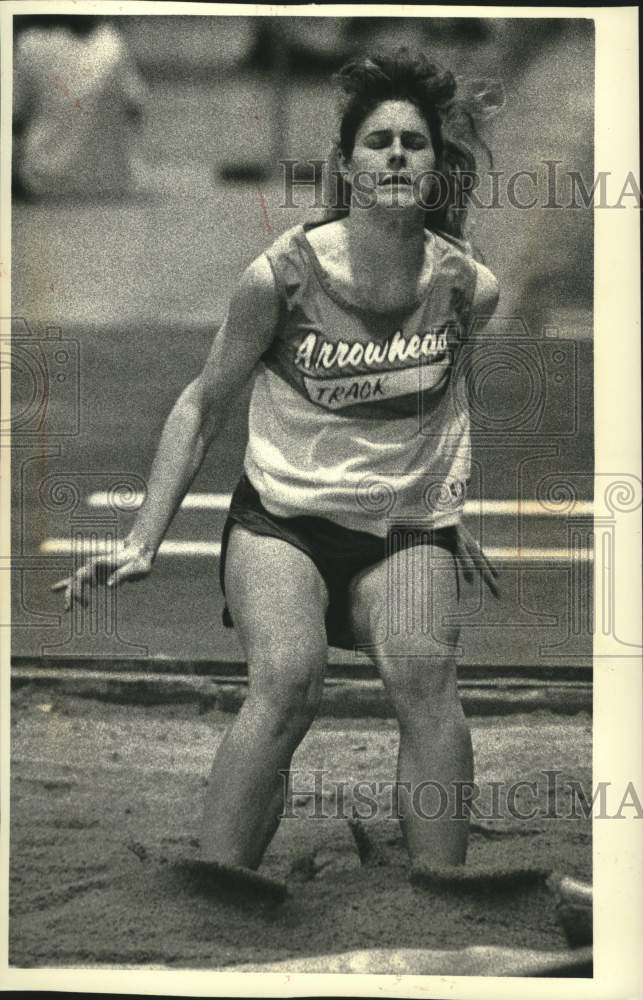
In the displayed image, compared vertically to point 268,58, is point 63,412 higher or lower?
lower

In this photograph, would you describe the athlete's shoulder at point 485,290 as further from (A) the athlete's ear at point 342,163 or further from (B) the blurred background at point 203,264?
(A) the athlete's ear at point 342,163

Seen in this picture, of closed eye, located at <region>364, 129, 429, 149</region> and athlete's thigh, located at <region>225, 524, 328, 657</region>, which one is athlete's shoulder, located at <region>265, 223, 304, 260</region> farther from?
athlete's thigh, located at <region>225, 524, 328, 657</region>

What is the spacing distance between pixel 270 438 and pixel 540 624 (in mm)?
726

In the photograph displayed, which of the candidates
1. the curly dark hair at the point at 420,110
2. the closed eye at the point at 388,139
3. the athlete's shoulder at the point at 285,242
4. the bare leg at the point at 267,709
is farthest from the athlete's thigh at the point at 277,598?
the closed eye at the point at 388,139

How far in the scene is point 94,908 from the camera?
8.16 ft

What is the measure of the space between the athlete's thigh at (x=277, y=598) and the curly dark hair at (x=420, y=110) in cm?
76

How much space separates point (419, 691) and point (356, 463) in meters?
0.52

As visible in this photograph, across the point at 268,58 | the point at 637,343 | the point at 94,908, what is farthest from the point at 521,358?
the point at 94,908

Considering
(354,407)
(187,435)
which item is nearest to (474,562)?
(354,407)

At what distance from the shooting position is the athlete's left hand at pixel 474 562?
256cm

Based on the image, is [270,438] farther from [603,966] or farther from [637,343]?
[603,966]

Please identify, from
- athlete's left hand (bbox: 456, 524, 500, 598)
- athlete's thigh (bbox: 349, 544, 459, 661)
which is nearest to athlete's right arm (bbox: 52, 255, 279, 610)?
athlete's thigh (bbox: 349, 544, 459, 661)

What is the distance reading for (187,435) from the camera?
2.57m

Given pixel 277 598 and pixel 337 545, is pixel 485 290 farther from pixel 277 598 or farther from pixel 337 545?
pixel 277 598
